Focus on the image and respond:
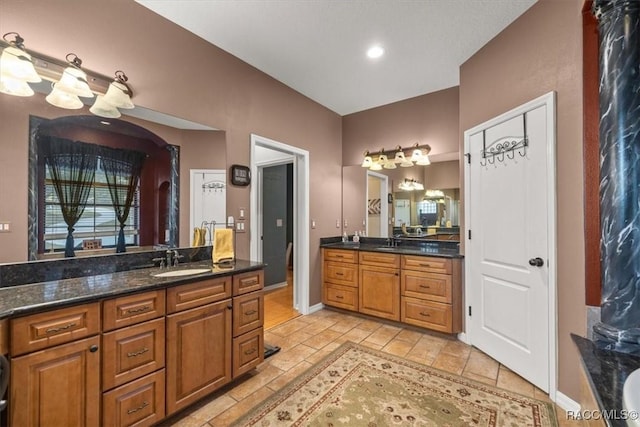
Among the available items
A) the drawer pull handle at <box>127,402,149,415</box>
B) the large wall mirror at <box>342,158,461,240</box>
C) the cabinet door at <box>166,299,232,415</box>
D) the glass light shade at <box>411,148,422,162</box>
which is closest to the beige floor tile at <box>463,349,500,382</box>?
the large wall mirror at <box>342,158,461,240</box>

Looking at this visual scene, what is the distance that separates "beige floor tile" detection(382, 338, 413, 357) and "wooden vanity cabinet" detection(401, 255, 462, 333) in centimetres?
34

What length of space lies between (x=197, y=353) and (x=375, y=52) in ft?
9.77

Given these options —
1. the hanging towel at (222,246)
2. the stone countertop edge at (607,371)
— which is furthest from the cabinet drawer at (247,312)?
the stone countertop edge at (607,371)

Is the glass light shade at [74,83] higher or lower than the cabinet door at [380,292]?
higher

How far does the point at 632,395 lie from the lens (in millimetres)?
960

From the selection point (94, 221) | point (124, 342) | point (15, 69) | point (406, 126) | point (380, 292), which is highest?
point (406, 126)

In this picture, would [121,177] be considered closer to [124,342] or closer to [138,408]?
[124,342]

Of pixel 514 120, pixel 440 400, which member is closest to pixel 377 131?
pixel 514 120

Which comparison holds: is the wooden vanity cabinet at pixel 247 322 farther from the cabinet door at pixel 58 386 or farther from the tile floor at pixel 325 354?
the cabinet door at pixel 58 386

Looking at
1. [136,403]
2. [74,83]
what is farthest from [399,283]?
[74,83]

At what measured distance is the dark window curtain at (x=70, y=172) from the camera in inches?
69.1

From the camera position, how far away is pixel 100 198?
6.35 ft

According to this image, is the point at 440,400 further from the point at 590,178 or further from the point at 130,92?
the point at 130,92

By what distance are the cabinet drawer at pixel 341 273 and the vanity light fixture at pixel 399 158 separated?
56.6 inches
